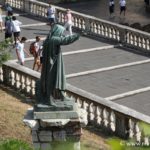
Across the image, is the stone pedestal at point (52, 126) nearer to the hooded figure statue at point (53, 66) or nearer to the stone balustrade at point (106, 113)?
the hooded figure statue at point (53, 66)

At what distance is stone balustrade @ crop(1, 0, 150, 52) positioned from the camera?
21578 mm

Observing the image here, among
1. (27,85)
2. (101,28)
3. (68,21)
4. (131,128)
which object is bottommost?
(101,28)

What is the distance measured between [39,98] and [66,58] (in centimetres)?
1152

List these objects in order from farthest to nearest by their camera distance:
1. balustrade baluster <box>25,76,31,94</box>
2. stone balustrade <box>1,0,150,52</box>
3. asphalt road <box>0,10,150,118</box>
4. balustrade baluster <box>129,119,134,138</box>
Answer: stone balustrade <box>1,0,150,52</box>, asphalt road <box>0,10,150,118</box>, balustrade baluster <box>25,76,31,94</box>, balustrade baluster <box>129,119,134,138</box>

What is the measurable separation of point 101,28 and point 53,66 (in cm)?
1528

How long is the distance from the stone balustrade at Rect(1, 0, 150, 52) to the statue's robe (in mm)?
13298

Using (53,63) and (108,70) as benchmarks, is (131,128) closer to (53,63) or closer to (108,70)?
(53,63)

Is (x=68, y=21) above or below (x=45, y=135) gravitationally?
below

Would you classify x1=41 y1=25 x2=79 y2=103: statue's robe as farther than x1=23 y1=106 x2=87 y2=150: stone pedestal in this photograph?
No

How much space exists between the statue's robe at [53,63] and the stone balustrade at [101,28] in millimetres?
13298

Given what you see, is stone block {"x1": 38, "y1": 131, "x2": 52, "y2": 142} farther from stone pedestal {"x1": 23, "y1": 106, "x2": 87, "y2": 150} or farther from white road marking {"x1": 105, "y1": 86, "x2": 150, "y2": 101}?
white road marking {"x1": 105, "y1": 86, "x2": 150, "y2": 101}

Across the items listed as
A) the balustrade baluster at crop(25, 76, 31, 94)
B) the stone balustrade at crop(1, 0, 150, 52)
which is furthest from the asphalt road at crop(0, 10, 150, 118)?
the balustrade baluster at crop(25, 76, 31, 94)

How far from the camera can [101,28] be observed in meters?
23.2

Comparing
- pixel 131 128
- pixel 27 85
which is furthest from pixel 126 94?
pixel 131 128
